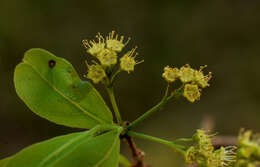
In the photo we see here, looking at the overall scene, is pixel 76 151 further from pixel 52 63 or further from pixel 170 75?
pixel 170 75

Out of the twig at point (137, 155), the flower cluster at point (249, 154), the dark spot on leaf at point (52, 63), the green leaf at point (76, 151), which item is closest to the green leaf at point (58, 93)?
the dark spot on leaf at point (52, 63)

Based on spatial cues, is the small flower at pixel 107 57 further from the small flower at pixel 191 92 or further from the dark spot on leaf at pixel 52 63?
the small flower at pixel 191 92

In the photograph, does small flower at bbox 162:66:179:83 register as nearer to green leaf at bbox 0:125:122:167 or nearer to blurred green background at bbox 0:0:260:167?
green leaf at bbox 0:125:122:167

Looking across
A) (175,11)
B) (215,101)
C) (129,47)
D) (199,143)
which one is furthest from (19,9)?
(199,143)

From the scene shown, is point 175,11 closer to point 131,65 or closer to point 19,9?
point 19,9

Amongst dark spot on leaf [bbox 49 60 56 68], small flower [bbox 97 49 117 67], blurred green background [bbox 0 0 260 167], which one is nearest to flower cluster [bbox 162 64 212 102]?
small flower [bbox 97 49 117 67]
